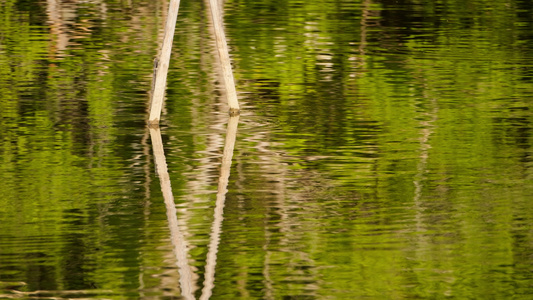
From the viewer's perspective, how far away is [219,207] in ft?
34.0

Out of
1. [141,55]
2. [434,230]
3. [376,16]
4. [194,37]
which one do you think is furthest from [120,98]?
[376,16]

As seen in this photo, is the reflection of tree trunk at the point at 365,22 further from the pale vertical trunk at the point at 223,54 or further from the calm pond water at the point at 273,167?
the pale vertical trunk at the point at 223,54

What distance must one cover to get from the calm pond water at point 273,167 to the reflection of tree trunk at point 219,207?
28 mm

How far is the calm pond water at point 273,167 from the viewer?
27.6ft

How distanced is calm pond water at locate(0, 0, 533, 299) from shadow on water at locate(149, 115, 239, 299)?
0.02 metres

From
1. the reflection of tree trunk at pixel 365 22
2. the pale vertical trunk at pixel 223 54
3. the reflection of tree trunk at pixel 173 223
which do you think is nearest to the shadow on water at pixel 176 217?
the reflection of tree trunk at pixel 173 223

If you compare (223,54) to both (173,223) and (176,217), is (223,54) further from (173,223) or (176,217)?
(173,223)

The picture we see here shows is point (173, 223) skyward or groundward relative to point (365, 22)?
skyward

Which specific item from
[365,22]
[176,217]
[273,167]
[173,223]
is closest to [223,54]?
[273,167]

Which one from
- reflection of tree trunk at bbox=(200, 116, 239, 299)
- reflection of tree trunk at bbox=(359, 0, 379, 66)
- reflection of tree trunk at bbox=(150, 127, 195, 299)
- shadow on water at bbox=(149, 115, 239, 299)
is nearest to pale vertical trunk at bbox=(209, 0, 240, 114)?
reflection of tree trunk at bbox=(200, 116, 239, 299)

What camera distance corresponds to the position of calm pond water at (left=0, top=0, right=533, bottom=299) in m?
8.40

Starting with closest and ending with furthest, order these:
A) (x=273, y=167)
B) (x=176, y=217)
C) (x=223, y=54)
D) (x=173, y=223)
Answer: (x=173, y=223), (x=176, y=217), (x=273, y=167), (x=223, y=54)

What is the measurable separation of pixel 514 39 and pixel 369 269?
45.0 feet

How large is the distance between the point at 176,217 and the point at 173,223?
221 mm
